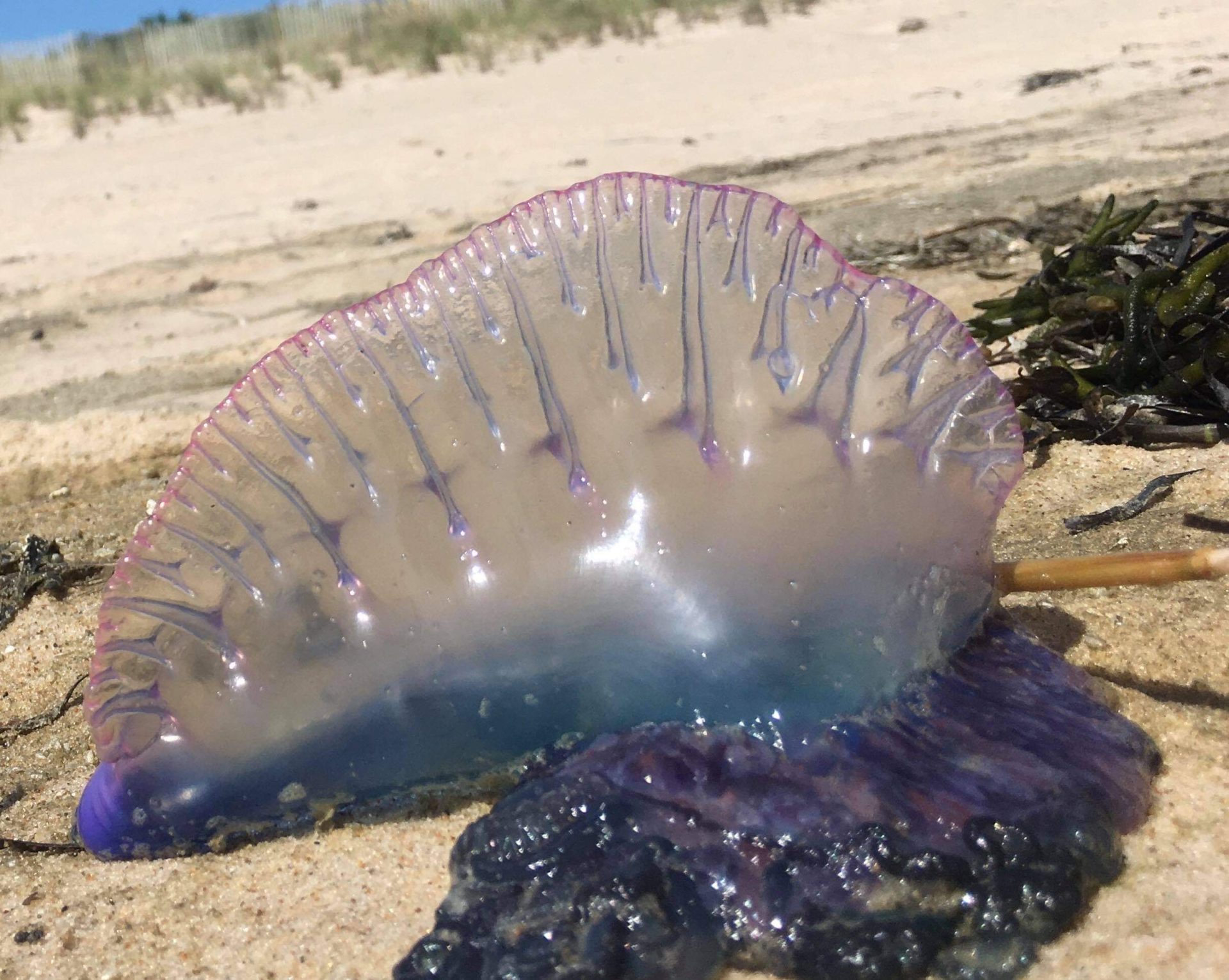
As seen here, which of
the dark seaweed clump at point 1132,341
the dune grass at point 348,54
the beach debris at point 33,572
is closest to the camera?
the dark seaweed clump at point 1132,341

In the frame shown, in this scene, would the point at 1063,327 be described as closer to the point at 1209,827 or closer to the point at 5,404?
the point at 1209,827

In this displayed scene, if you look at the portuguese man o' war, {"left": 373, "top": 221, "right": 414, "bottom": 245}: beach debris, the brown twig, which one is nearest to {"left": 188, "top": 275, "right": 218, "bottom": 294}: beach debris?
{"left": 373, "top": 221, "right": 414, "bottom": 245}: beach debris

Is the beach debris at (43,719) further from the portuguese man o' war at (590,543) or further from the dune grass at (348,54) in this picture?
the dune grass at (348,54)

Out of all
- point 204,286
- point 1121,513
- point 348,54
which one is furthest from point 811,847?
point 348,54

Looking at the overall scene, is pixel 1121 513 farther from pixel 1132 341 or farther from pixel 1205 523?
pixel 1132 341

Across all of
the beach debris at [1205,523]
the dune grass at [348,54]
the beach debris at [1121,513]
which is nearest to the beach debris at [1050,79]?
the dune grass at [348,54]

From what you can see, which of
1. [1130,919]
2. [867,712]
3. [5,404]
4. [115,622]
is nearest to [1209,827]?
[1130,919]

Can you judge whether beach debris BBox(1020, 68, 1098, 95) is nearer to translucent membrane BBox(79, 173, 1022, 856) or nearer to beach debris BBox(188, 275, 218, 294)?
beach debris BBox(188, 275, 218, 294)
